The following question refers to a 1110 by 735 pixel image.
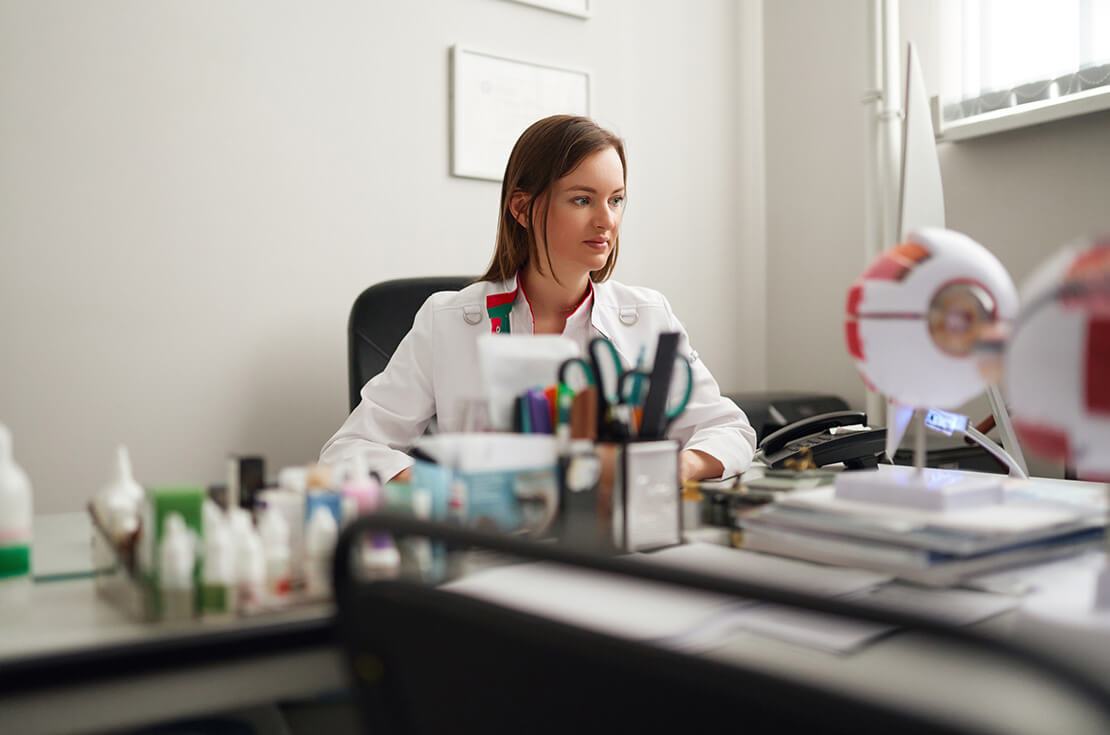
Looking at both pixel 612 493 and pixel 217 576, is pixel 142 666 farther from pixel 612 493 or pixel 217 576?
pixel 612 493

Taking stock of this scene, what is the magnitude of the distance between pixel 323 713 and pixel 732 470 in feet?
2.03

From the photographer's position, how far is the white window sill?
199 centimetres

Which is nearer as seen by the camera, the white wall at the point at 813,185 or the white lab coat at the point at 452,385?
the white lab coat at the point at 452,385

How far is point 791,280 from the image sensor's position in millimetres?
2930

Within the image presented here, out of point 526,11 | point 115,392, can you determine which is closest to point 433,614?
point 115,392

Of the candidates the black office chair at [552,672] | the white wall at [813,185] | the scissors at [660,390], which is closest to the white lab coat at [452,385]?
the scissors at [660,390]

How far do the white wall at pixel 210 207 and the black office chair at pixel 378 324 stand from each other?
0.39 meters

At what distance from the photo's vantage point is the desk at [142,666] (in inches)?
23.2

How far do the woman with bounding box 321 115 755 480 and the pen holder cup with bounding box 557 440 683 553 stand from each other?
0.59 m

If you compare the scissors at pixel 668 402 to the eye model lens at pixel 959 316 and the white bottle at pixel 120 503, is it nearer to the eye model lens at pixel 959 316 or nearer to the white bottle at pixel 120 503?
the eye model lens at pixel 959 316

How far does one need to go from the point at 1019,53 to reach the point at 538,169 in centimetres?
137

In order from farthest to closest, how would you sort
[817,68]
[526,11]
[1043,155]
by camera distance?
[817,68]
[526,11]
[1043,155]

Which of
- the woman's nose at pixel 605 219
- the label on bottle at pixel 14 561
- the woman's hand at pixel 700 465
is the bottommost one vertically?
the label on bottle at pixel 14 561

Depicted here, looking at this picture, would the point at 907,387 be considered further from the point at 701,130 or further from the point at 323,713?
the point at 701,130
